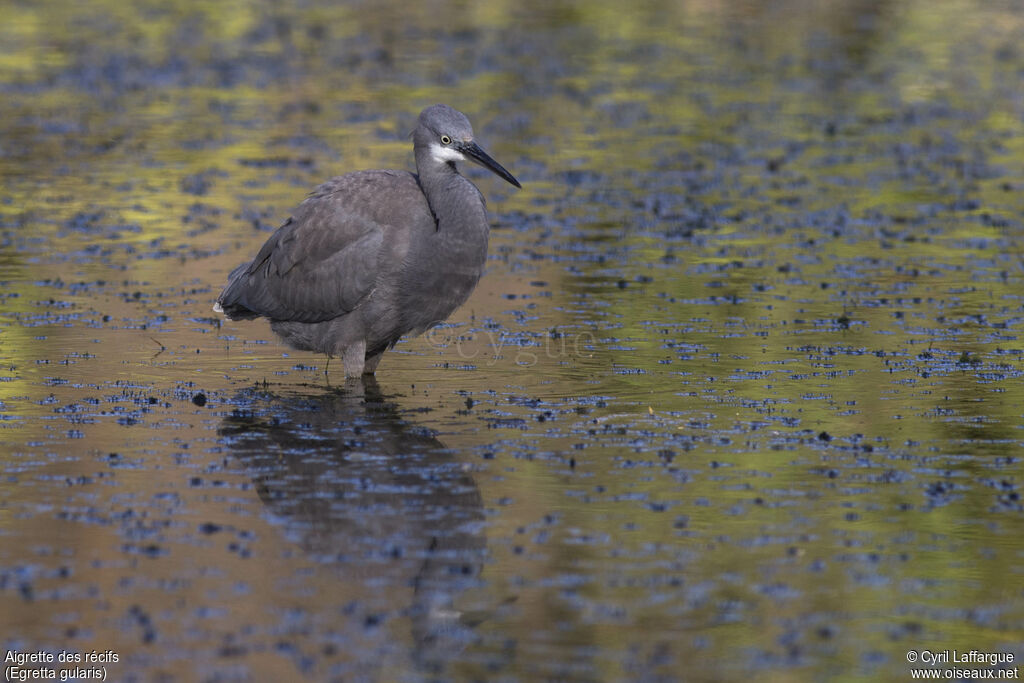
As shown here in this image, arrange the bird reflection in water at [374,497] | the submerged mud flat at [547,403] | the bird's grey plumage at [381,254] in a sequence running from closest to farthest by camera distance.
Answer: the submerged mud flat at [547,403] → the bird reflection in water at [374,497] → the bird's grey plumage at [381,254]

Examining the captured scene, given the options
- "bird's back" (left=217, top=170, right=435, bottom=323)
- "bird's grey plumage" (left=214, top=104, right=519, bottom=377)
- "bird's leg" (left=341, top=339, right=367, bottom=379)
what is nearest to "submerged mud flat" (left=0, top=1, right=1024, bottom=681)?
"bird's leg" (left=341, top=339, right=367, bottom=379)

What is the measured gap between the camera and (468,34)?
25359 millimetres

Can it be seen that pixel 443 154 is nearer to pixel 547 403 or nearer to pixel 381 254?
pixel 381 254

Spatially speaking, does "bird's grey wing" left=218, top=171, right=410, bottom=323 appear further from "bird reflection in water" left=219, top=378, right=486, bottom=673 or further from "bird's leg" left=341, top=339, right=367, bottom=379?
"bird reflection in water" left=219, top=378, right=486, bottom=673

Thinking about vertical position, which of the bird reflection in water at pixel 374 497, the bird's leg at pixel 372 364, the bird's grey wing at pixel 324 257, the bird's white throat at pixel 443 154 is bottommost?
the bird reflection in water at pixel 374 497

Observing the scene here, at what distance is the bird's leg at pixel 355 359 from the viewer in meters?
10.0

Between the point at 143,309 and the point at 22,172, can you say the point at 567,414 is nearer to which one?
the point at 143,309

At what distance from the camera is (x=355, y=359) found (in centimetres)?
1003

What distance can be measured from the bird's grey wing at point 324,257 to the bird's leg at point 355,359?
0.23 meters

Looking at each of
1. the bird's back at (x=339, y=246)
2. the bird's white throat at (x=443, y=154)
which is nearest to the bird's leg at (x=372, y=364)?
the bird's back at (x=339, y=246)

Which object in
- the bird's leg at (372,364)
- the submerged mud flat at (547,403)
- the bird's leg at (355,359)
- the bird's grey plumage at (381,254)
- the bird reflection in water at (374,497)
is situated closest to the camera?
the submerged mud flat at (547,403)

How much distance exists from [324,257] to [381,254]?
441 millimetres

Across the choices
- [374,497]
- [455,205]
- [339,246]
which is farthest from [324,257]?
[374,497]

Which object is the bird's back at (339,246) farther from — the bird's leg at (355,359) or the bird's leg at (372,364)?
the bird's leg at (372,364)
